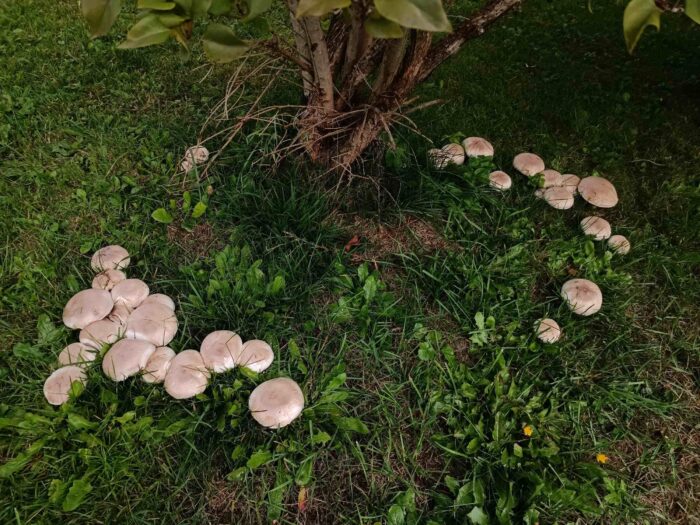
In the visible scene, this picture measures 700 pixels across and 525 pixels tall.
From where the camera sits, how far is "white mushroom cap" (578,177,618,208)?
2.94 metres

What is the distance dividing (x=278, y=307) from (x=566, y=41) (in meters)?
3.66

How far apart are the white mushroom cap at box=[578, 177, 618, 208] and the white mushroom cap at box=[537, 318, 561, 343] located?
0.86 metres

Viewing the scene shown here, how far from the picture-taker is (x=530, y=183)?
121 inches

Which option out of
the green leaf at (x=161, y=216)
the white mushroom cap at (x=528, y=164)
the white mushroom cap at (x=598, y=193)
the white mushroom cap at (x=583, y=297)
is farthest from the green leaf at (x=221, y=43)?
the white mushroom cap at (x=598, y=193)

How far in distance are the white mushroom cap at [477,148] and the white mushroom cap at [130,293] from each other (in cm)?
196

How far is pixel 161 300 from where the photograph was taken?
2.46m

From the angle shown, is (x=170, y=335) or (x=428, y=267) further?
(x=428, y=267)

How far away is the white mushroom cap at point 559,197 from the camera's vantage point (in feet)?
9.71

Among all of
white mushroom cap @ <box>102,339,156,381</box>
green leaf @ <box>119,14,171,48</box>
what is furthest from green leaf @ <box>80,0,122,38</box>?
white mushroom cap @ <box>102,339,156,381</box>

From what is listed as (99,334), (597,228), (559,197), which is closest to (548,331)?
(597,228)

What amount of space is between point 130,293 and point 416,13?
6.45ft

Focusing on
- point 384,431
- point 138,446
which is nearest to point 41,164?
point 138,446

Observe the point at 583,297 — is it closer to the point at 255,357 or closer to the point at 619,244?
the point at 619,244

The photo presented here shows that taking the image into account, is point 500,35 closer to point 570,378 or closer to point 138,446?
point 570,378
